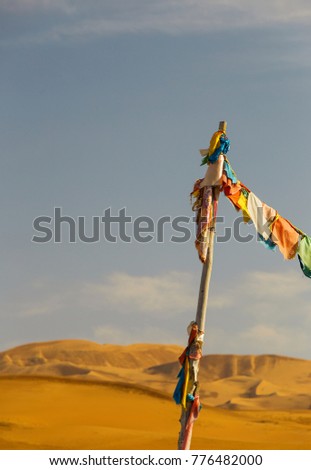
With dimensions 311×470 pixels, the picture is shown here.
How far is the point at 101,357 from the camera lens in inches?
1799

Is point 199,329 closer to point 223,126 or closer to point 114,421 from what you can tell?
point 223,126

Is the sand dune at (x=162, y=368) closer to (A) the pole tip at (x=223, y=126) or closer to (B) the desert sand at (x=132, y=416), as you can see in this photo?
(B) the desert sand at (x=132, y=416)

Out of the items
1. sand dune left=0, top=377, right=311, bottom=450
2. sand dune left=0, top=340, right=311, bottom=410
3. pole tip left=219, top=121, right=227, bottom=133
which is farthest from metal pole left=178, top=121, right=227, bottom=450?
sand dune left=0, top=340, right=311, bottom=410

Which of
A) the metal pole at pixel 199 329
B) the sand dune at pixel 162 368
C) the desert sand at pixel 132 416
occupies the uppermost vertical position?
the sand dune at pixel 162 368

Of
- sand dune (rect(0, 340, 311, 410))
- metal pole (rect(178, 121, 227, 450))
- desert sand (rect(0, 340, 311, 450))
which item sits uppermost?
sand dune (rect(0, 340, 311, 410))

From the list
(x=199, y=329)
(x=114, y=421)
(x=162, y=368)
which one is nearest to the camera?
(x=199, y=329)

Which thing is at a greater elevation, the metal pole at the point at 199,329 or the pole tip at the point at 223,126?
the pole tip at the point at 223,126

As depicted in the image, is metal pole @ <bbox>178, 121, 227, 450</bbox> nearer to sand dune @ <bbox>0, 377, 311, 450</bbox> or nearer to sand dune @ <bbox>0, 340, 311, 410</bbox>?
sand dune @ <bbox>0, 377, 311, 450</bbox>

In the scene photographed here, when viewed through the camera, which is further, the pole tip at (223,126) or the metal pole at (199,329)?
the pole tip at (223,126)

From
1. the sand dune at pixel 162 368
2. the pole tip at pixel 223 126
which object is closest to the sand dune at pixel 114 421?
the pole tip at pixel 223 126

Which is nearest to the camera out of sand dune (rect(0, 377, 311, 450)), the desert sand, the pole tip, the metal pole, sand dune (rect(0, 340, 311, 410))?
the metal pole

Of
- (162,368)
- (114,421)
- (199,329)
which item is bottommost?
(199,329)

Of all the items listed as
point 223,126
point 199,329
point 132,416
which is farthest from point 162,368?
point 199,329
